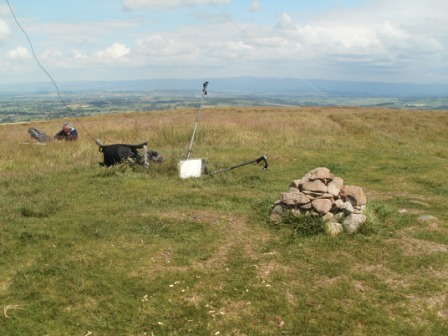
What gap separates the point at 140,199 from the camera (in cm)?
1162

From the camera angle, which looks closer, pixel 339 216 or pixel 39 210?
pixel 339 216

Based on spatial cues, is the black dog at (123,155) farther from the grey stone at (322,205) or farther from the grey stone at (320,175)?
the grey stone at (322,205)

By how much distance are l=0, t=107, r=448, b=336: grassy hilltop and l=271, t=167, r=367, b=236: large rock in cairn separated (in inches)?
11.9

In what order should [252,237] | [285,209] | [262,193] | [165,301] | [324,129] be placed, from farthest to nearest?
[324,129] < [262,193] < [285,209] < [252,237] < [165,301]

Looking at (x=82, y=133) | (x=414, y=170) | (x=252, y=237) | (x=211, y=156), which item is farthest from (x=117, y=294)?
(x=82, y=133)

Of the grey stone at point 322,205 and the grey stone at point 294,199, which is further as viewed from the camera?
the grey stone at point 294,199

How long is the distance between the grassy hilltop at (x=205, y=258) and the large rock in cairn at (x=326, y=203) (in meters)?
0.30

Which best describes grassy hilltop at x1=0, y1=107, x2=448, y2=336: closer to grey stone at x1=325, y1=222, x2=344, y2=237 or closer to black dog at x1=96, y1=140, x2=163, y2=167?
grey stone at x1=325, y1=222, x2=344, y2=237

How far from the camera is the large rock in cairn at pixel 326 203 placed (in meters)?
9.12

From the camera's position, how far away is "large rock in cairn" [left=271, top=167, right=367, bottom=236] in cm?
912

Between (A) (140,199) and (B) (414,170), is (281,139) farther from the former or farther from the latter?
(A) (140,199)

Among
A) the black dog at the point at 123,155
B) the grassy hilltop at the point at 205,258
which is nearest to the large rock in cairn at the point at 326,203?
the grassy hilltop at the point at 205,258

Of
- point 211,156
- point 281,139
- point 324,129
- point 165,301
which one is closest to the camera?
Result: point 165,301

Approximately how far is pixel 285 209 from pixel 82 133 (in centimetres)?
1738
